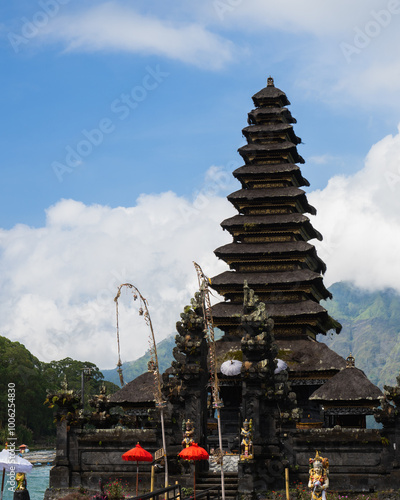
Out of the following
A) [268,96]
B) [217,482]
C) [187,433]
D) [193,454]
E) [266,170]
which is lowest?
[217,482]

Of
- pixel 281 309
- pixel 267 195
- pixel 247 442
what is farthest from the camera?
pixel 267 195

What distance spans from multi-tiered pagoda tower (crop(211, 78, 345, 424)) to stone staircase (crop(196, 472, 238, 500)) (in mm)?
12630

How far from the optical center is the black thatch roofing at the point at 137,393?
4597 centimetres

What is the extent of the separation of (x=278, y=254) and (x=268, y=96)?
45.5ft

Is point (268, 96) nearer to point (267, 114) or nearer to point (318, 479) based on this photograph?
point (267, 114)

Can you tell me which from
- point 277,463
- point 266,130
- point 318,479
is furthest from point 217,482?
point 266,130

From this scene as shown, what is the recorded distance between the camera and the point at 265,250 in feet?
169

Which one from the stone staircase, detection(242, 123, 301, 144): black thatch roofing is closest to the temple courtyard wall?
the stone staircase

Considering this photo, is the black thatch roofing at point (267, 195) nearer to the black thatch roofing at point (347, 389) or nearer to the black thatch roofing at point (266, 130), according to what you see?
the black thatch roofing at point (266, 130)

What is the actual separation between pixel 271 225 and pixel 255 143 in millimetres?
7875

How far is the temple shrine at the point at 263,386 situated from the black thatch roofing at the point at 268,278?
7 cm

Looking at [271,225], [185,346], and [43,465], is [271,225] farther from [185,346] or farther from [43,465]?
[43,465]

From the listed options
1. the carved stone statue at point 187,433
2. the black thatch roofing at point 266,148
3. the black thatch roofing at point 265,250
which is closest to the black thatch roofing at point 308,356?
the black thatch roofing at point 265,250

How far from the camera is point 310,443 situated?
33375 mm
